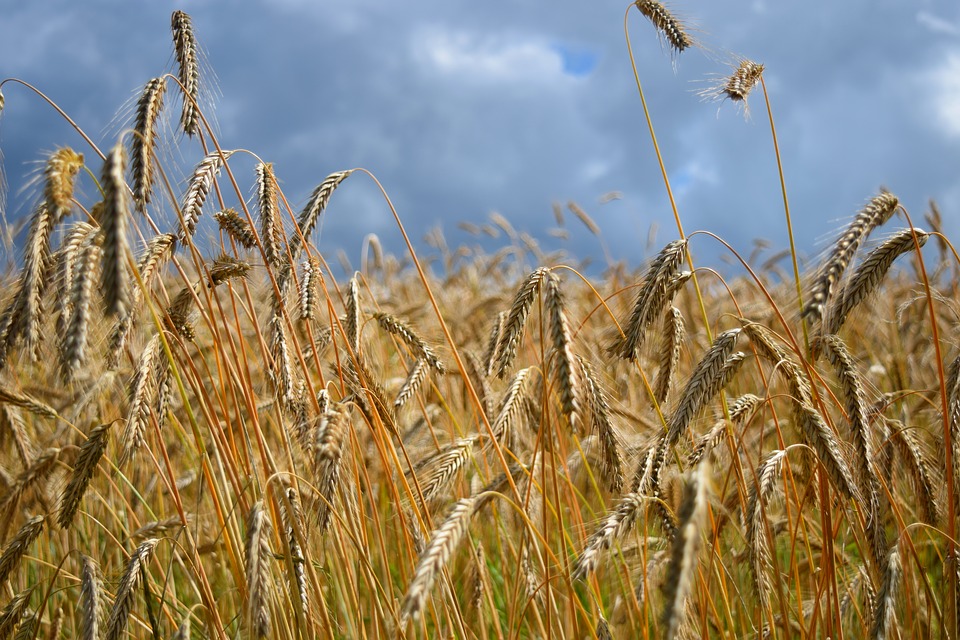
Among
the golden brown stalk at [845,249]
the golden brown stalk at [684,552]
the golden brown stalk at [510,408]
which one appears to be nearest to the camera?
the golden brown stalk at [684,552]

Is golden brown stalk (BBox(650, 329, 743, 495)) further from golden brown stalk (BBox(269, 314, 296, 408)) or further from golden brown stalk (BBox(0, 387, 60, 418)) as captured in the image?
golden brown stalk (BBox(0, 387, 60, 418))

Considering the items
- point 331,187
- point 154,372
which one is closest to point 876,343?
point 331,187

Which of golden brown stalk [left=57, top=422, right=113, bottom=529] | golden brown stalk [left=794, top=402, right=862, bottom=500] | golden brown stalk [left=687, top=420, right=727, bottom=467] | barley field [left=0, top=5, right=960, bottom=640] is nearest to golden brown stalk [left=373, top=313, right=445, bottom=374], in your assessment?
barley field [left=0, top=5, right=960, bottom=640]

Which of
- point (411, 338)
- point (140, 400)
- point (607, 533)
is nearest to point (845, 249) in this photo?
point (607, 533)

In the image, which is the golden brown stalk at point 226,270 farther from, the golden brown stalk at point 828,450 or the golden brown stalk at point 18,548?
the golden brown stalk at point 828,450

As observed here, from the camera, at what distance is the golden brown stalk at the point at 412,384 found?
Answer: 259 centimetres

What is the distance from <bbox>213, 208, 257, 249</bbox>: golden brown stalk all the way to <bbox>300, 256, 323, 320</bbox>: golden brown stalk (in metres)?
0.18

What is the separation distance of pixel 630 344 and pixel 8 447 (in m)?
3.20

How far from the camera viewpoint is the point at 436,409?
402 centimetres

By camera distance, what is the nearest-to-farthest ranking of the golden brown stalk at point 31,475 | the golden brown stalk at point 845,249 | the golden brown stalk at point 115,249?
the golden brown stalk at point 115,249 < the golden brown stalk at point 845,249 < the golden brown stalk at point 31,475

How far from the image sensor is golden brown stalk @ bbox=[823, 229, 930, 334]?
1875 millimetres

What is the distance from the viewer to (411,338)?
254cm

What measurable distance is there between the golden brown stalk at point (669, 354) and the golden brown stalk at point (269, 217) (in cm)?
116

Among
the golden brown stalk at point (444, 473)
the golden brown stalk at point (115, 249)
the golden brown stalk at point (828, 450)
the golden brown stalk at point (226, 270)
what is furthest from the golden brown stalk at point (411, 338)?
the golden brown stalk at point (115, 249)
